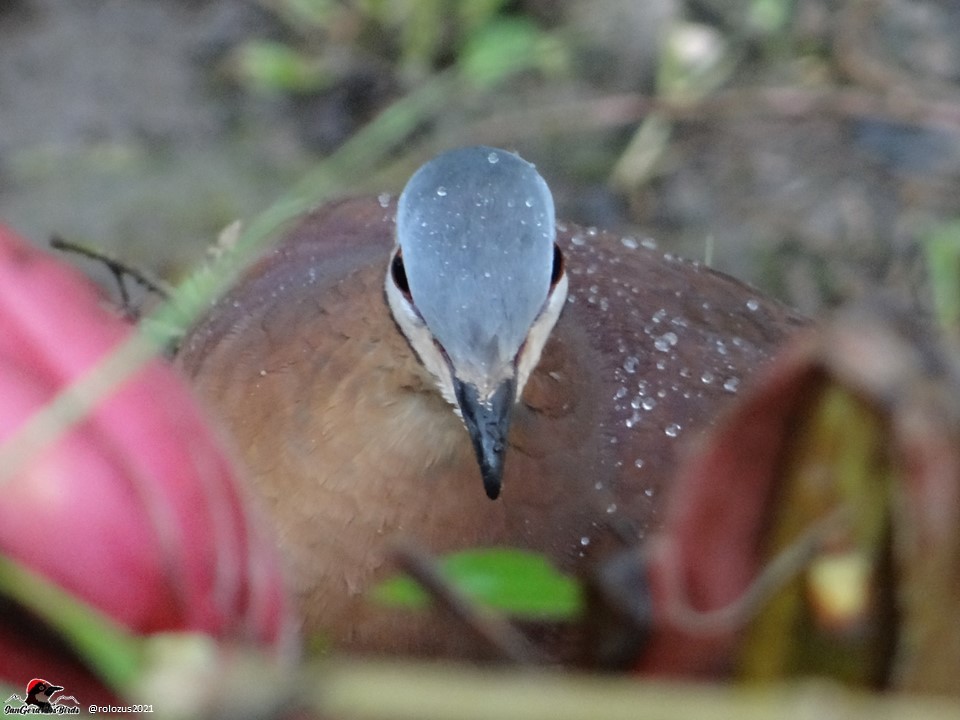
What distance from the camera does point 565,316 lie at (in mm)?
1298

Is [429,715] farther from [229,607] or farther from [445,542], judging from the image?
[445,542]

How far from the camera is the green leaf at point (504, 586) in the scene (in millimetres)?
331

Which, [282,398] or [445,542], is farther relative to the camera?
[282,398]

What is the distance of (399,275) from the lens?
114 cm

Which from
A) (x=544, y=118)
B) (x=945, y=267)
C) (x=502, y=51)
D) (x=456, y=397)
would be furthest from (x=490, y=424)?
(x=502, y=51)

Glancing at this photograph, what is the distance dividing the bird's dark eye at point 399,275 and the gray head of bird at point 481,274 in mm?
19

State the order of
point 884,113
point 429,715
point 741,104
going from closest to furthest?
point 429,715 < point 884,113 < point 741,104

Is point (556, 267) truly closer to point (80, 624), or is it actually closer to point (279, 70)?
point (80, 624)

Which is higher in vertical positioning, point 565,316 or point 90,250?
point 90,250

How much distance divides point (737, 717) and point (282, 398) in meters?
1.00

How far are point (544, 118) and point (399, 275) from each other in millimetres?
1462

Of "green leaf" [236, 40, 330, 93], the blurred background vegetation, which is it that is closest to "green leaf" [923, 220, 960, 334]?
the blurred background vegetation

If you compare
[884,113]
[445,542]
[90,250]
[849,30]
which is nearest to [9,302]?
[445,542]

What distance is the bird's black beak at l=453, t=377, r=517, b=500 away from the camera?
1.01 metres
